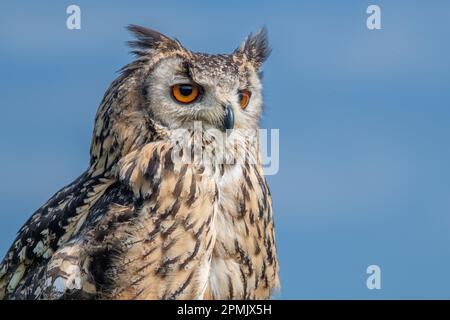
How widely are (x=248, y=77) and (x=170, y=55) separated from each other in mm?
476

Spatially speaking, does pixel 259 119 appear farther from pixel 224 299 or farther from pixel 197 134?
pixel 224 299

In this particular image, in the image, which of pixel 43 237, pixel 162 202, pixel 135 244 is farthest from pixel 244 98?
pixel 43 237

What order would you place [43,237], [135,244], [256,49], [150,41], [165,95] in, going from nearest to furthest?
[135,244] → [43,237] → [165,95] → [150,41] → [256,49]

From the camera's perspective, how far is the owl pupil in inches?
238

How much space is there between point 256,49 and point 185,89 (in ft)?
2.27

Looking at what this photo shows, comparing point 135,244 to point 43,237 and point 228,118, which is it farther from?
point 228,118

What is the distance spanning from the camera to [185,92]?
6039 millimetres

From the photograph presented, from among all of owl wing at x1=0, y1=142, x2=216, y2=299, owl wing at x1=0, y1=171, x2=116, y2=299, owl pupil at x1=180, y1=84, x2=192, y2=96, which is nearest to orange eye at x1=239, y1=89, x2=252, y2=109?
owl pupil at x1=180, y1=84, x2=192, y2=96

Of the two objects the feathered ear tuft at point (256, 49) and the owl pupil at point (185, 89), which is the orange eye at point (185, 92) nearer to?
the owl pupil at point (185, 89)

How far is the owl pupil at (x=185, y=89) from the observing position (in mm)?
6035

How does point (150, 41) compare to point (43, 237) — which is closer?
point (43, 237)
